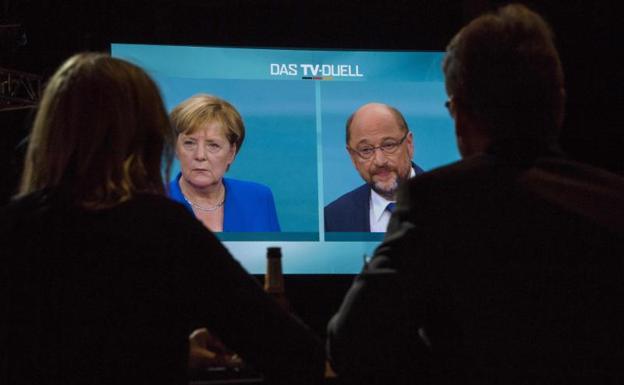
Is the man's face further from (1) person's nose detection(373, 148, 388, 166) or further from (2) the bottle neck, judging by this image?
(2) the bottle neck

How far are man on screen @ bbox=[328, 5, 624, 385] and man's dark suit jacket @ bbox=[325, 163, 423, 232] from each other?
1.38 metres

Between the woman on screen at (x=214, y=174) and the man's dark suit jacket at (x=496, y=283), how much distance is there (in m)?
1.40

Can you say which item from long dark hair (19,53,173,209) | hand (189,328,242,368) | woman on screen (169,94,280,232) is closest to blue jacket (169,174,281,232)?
woman on screen (169,94,280,232)

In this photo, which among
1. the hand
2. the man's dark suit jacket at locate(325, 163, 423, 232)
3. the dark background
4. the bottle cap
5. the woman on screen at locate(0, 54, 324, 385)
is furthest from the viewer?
the dark background

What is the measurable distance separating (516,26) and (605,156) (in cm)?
205

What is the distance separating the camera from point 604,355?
53.1 inches

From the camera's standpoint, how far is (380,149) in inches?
113

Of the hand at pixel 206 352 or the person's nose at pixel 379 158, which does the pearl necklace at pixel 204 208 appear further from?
the hand at pixel 206 352

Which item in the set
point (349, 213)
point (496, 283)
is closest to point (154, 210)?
point (496, 283)

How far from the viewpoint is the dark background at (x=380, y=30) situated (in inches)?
122

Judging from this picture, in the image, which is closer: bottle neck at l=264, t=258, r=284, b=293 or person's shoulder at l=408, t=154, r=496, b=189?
person's shoulder at l=408, t=154, r=496, b=189

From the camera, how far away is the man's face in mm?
2859

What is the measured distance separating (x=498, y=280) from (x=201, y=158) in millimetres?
1596

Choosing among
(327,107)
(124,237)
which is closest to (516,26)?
(124,237)
